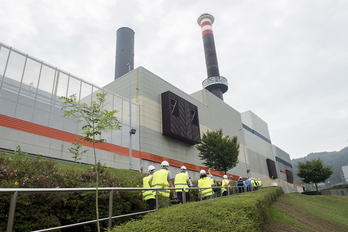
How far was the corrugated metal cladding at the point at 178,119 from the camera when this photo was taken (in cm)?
2577

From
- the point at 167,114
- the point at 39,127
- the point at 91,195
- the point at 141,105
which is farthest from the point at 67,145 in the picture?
the point at 91,195

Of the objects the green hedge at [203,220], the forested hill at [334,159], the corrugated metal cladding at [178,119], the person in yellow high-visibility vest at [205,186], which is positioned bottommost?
the green hedge at [203,220]

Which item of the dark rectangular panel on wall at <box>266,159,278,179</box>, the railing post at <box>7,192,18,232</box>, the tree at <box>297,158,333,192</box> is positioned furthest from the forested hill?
the railing post at <box>7,192,18,232</box>

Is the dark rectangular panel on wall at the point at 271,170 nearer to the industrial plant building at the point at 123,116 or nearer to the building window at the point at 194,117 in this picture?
the industrial plant building at the point at 123,116

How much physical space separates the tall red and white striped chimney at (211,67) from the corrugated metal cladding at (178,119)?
19199 mm

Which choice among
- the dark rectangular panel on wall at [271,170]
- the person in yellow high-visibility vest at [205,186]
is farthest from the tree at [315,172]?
the person in yellow high-visibility vest at [205,186]

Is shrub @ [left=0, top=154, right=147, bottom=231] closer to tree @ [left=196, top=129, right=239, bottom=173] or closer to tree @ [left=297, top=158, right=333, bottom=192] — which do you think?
tree @ [left=196, top=129, right=239, bottom=173]

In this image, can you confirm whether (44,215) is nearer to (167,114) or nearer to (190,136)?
(167,114)

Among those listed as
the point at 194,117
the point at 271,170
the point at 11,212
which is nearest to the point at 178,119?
the point at 194,117

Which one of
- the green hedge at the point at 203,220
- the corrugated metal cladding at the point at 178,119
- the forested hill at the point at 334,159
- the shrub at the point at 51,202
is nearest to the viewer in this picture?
the green hedge at the point at 203,220

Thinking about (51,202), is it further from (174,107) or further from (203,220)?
(174,107)

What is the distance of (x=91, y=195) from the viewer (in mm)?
5172

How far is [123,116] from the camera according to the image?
22922 millimetres

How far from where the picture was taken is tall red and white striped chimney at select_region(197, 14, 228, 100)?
48.0 metres
